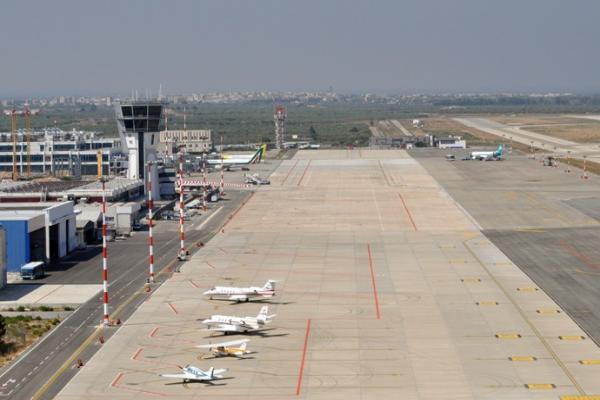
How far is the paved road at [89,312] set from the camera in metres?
52.5

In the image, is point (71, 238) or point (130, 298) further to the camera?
point (71, 238)

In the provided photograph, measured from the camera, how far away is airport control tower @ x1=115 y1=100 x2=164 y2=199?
130 meters

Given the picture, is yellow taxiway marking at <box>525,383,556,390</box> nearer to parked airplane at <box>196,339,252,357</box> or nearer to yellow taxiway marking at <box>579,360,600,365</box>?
yellow taxiway marking at <box>579,360,600,365</box>

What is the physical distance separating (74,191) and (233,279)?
4186cm

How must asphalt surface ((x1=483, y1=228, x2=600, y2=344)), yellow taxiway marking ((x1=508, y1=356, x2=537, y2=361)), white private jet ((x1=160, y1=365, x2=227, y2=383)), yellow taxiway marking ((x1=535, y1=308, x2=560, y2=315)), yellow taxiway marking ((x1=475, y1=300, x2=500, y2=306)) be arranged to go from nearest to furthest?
white private jet ((x1=160, y1=365, x2=227, y2=383)) → yellow taxiway marking ((x1=508, y1=356, x2=537, y2=361)) → yellow taxiway marking ((x1=535, y1=308, x2=560, y2=315)) → asphalt surface ((x1=483, y1=228, x2=600, y2=344)) → yellow taxiway marking ((x1=475, y1=300, x2=500, y2=306))

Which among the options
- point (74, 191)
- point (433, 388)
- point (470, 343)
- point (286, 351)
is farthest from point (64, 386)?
point (74, 191)

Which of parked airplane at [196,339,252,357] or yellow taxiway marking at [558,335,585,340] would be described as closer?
parked airplane at [196,339,252,357]

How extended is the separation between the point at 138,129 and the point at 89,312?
64.9 m

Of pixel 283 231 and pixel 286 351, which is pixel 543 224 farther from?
pixel 286 351

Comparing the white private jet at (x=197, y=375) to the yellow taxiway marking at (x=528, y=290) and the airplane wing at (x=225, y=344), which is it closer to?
the airplane wing at (x=225, y=344)

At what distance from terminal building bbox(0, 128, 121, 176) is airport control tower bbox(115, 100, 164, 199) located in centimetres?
4058

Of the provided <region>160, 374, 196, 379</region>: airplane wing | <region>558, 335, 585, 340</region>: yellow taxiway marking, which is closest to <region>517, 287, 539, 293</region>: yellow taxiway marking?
<region>558, 335, 585, 340</region>: yellow taxiway marking

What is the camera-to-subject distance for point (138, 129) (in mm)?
131000

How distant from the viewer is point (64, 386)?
51.3 metres
